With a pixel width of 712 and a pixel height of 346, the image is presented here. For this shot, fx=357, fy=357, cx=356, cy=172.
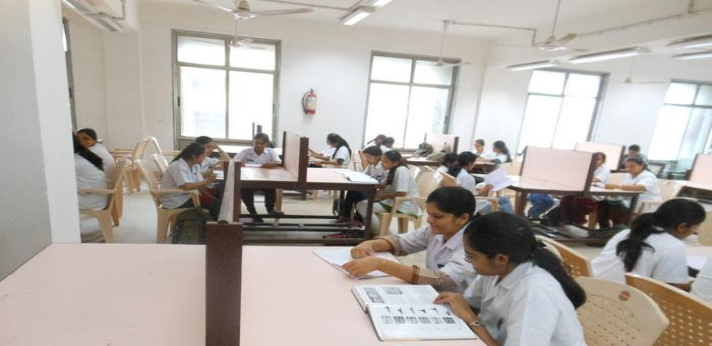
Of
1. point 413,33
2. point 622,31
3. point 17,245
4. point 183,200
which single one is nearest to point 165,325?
point 17,245

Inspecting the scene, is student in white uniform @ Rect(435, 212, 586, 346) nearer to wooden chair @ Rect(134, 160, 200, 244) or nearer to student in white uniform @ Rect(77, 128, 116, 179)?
wooden chair @ Rect(134, 160, 200, 244)

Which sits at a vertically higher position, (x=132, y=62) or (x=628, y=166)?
(x=132, y=62)

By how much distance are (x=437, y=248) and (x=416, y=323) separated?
0.63 metres

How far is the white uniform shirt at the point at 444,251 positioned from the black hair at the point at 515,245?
0.19 meters

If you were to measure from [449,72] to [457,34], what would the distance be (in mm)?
761

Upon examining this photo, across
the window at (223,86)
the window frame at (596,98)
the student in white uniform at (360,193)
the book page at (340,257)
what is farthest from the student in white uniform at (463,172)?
the window frame at (596,98)

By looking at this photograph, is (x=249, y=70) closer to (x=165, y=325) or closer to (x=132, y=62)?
(x=132, y=62)

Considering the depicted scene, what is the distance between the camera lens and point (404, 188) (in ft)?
11.4

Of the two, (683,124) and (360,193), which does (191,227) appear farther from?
(683,124)

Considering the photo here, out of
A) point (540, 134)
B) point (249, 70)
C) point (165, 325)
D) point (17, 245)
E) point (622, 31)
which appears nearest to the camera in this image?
point (165, 325)

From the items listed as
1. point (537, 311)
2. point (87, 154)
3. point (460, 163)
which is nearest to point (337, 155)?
point (460, 163)

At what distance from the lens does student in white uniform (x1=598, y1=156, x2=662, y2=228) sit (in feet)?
13.1

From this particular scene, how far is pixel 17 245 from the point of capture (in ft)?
5.52

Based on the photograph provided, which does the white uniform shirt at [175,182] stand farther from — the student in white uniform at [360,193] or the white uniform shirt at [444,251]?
the white uniform shirt at [444,251]
